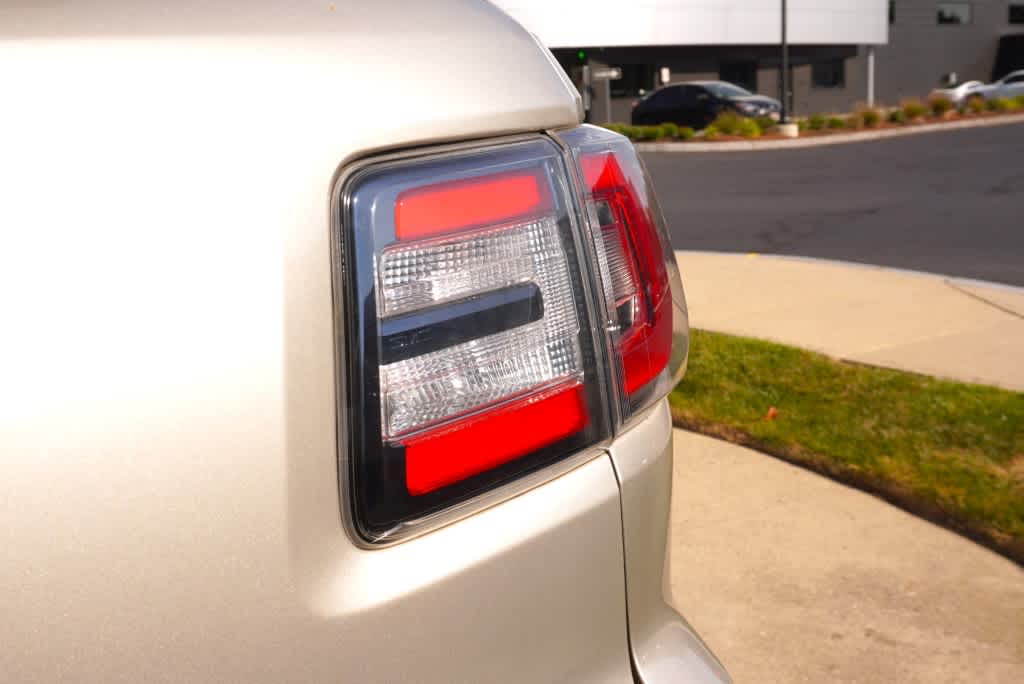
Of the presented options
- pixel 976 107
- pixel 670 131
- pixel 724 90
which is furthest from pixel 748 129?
pixel 976 107

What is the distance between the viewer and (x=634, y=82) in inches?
1612

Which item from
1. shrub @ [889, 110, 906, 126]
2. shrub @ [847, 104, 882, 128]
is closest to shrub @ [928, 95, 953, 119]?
shrub @ [889, 110, 906, 126]

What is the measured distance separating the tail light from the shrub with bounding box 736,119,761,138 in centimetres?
2451

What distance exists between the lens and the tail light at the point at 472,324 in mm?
1146

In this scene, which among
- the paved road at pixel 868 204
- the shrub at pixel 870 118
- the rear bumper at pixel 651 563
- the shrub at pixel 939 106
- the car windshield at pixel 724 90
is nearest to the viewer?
the rear bumper at pixel 651 563

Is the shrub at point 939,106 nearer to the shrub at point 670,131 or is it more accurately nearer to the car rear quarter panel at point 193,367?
the shrub at point 670,131

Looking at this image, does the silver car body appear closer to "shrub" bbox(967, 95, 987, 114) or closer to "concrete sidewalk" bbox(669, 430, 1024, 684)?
"concrete sidewalk" bbox(669, 430, 1024, 684)

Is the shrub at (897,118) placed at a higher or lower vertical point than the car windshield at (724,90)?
lower

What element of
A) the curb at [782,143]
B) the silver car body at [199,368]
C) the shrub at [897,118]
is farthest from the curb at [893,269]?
the shrub at [897,118]

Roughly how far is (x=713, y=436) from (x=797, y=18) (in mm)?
39610

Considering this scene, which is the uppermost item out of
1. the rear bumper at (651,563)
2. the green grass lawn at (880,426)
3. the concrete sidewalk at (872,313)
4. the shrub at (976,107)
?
the rear bumper at (651,563)

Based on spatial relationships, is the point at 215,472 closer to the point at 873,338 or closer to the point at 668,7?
the point at 873,338

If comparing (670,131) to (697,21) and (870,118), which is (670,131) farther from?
(697,21)

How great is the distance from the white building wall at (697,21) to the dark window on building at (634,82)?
5.30 ft
